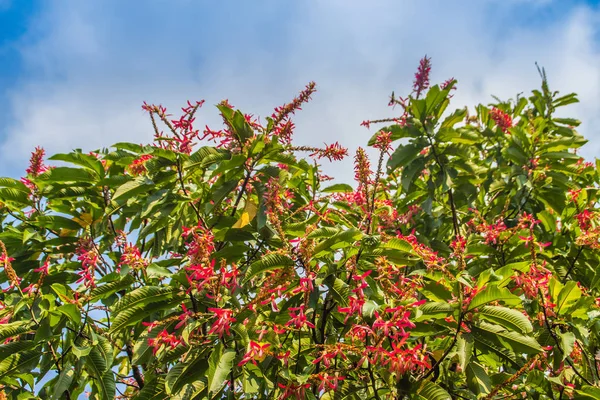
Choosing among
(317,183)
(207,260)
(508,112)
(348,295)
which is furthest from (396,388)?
(508,112)

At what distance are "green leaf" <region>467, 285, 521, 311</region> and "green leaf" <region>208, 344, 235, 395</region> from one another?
80cm

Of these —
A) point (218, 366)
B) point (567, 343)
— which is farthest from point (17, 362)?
point (567, 343)

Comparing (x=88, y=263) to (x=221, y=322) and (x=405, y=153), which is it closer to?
(x=221, y=322)

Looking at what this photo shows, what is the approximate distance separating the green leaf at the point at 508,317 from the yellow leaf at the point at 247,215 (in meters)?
0.95

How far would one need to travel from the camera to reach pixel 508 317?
183 centimetres

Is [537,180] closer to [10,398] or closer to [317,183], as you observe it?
[317,183]

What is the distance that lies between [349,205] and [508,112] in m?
1.90

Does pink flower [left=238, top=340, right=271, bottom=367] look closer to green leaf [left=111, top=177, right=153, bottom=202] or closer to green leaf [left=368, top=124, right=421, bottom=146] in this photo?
green leaf [left=111, top=177, right=153, bottom=202]

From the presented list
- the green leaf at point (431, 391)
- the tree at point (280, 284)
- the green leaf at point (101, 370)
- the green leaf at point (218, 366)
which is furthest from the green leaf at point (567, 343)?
the green leaf at point (101, 370)

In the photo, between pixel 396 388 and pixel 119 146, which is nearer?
pixel 396 388

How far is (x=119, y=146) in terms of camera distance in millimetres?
2572

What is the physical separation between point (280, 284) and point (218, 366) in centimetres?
32

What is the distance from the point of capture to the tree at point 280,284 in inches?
71.9

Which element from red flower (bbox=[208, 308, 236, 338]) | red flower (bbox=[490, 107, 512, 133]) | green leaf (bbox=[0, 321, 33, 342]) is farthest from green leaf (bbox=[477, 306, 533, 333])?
red flower (bbox=[490, 107, 512, 133])
